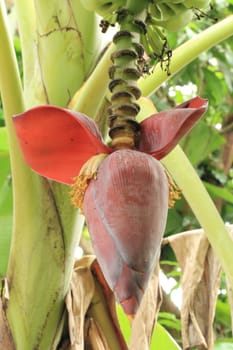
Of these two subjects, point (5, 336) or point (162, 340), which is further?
point (162, 340)

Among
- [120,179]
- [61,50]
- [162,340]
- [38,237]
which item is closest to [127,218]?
[120,179]

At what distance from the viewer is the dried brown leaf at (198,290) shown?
0.73 meters

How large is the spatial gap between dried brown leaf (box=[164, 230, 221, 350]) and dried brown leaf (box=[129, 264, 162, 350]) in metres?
0.04

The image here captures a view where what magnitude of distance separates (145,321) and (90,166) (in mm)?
272

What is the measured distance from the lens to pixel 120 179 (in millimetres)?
464

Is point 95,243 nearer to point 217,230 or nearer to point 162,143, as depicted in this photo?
point 162,143

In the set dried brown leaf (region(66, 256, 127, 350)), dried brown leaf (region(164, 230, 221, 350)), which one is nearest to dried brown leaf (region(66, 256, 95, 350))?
dried brown leaf (region(66, 256, 127, 350))

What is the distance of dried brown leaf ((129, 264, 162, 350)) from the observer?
691mm

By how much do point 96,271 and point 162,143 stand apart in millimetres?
306

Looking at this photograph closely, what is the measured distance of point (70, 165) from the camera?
55cm

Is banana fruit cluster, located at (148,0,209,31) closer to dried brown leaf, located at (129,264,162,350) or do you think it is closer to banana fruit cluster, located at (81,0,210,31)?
banana fruit cluster, located at (81,0,210,31)

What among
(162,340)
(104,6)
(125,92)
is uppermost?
(104,6)

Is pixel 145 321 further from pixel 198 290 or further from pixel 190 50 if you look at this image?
pixel 190 50

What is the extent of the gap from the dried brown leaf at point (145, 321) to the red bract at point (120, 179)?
0.23 metres
